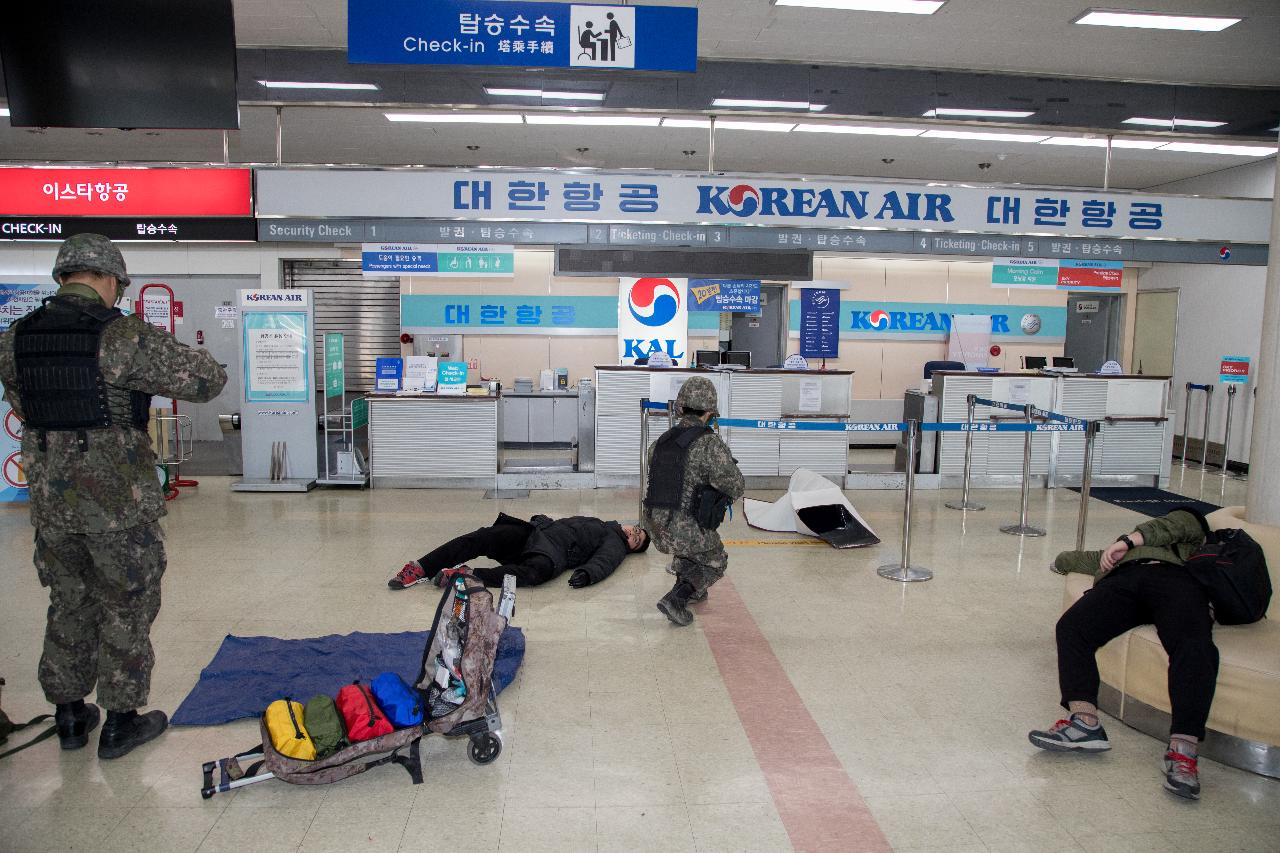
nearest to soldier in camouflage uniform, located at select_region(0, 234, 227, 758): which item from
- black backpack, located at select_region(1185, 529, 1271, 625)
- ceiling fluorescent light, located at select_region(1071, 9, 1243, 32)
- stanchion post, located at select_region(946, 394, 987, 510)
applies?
black backpack, located at select_region(1185, 529, 1271, 625)

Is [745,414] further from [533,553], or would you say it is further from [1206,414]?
[1206,414]

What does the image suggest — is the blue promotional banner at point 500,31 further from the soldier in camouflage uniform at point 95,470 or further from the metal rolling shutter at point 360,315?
the metal rolling shutter at point 360,315

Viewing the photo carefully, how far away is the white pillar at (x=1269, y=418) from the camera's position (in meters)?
4.50

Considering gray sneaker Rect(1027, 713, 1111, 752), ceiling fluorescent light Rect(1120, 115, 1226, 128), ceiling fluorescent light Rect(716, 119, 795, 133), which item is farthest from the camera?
ceiling fluorescent light Rect(716, 119, 795, 133)

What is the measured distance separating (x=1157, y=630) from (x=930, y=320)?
10478mm

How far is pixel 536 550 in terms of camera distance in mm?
5820

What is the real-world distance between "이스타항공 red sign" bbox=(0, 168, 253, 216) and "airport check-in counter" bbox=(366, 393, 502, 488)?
284 cm

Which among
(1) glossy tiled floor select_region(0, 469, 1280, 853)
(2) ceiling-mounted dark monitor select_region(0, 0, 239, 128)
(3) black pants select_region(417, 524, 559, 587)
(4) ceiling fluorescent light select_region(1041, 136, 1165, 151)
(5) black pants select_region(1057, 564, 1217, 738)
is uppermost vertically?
(4) ceiling fluorescent light select_region(1041, 136, 1165, 151)

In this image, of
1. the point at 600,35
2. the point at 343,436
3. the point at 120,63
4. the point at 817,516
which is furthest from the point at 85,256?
the point at 343,436

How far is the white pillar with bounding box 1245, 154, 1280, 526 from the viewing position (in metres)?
4.50

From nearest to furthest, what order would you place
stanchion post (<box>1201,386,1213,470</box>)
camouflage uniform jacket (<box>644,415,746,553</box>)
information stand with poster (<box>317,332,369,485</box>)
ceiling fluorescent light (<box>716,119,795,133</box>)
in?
camouflage uniform jacket (<box>644,415,746,553</box>), ceiling fluorescent light (<box>716,119,795,133</box>), information stand with poster (<box>317,332,369,485</box>), stanchion post (<box>1201,386,1213,470</box>)

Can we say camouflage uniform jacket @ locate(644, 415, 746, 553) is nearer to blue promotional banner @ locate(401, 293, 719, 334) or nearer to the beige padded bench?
the beige padded bench

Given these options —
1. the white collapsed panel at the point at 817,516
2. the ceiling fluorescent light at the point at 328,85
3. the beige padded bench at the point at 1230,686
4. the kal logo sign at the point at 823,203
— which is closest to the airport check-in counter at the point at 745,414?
the white collapsed panel at the point at 817,516

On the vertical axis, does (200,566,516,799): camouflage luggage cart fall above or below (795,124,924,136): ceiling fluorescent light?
below
